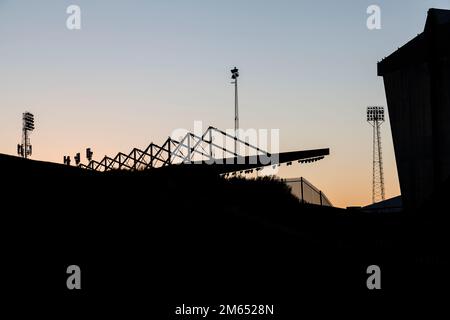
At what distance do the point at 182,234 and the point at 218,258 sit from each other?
1609mm

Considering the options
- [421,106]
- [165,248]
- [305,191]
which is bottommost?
[165,248]

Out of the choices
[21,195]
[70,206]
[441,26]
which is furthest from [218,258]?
[441,26]

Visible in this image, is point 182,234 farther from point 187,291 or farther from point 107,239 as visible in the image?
point 187,291

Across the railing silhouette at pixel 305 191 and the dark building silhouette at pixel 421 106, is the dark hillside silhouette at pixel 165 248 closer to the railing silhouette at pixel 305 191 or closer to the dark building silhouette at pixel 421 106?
the railing silhouette at pixel 305 191

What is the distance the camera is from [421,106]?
142 feet

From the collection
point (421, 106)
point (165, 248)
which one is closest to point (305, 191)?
point (421, 106)

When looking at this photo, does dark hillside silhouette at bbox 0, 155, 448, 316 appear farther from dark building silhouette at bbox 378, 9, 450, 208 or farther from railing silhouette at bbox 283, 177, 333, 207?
dark building silhouette at bbox 378, 9, 450, 208

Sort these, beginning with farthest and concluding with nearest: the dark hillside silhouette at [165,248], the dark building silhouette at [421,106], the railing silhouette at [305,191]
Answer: the dark building silhouette at [421,106]
the railing silhouette at [305,191]
the dark hillside silhouette at [165,248]

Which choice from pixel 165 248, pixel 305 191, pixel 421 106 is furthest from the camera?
pixel 421 106

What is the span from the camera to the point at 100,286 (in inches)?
539

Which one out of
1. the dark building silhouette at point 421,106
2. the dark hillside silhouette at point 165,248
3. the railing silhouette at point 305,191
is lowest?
the dark hillside silhouette at point 165,248

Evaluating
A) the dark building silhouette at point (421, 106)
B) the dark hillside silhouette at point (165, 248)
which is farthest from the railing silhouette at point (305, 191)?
the dark hillside silhouette at point (165, 248)

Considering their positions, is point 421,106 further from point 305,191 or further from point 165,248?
point 165,248

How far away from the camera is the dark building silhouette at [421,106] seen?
40750 millimetres
